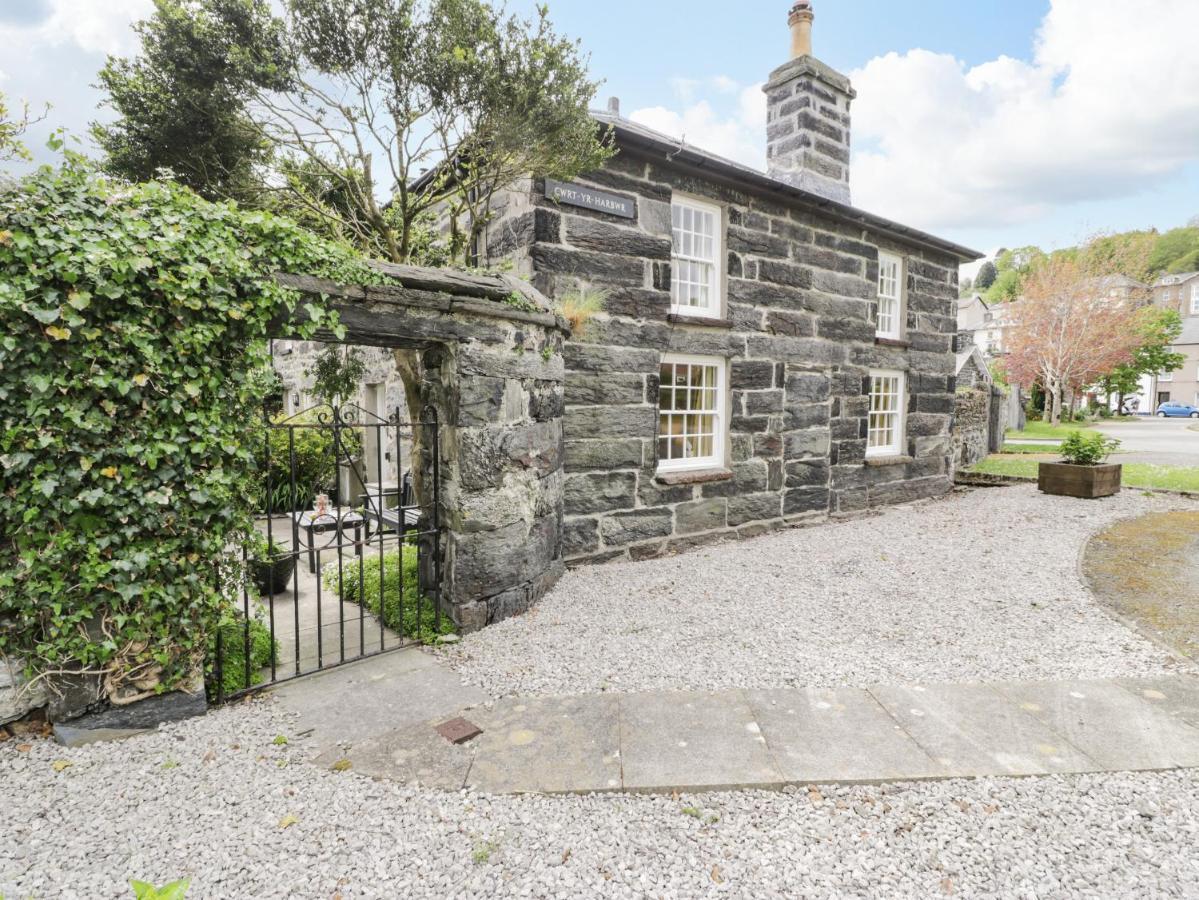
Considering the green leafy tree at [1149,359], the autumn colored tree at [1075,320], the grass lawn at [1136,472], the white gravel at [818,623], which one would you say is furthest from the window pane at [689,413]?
the green leafy tree at [1149,359]

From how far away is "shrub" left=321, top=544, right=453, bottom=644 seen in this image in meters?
4.39

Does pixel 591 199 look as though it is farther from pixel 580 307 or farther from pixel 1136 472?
pixel 1136 472

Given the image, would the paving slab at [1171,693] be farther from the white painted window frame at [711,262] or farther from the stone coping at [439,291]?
the white painted window frame at [711,262]

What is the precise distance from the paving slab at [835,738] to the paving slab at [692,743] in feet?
0.30

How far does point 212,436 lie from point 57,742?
163 cm

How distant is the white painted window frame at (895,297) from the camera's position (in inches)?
383

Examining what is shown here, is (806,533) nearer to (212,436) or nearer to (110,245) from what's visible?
(212,436)

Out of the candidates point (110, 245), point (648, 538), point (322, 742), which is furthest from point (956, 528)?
point (110, 245)

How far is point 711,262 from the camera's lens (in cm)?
733

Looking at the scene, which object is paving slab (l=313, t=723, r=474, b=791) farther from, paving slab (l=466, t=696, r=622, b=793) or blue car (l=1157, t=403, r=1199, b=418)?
blue car (l=1157, t=403, r=1199, b=418)

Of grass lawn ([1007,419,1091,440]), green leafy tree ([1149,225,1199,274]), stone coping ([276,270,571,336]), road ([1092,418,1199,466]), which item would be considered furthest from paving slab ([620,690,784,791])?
green leafy tree ([1149,225,1199,274])

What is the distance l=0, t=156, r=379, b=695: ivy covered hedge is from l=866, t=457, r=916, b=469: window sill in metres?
8.63

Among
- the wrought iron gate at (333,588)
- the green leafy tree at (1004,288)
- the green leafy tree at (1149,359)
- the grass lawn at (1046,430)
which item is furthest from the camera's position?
the green leafy tree at (1004,288)

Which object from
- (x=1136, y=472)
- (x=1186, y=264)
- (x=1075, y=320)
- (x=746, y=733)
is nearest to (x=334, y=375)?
(x=746, y=733)
